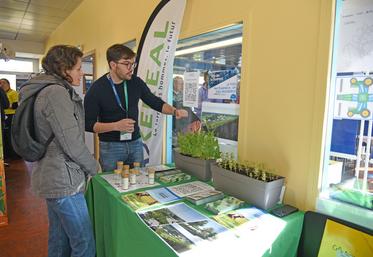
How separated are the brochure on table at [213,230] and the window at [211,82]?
28.7 inches

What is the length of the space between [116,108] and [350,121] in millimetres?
1466

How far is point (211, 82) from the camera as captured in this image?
7.07 feet

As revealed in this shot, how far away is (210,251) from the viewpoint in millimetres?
960

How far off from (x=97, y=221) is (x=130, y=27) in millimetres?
2127

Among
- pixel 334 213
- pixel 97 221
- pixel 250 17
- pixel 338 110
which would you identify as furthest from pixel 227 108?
pixel 97 221

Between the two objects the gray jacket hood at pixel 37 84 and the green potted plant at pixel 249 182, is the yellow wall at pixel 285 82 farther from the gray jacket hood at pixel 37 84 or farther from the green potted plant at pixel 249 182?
the gray jacket hood at pixel 37 84

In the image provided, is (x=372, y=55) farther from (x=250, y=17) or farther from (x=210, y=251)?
(x=210, y=251)

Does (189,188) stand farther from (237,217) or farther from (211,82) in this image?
(211,82)

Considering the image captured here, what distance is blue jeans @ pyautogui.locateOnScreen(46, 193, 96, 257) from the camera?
4.52ft

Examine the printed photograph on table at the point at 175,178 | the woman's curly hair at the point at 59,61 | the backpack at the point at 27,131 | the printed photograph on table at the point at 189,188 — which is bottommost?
the printed photograph on table at the point at 189,188

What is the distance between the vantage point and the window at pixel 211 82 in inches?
75.7

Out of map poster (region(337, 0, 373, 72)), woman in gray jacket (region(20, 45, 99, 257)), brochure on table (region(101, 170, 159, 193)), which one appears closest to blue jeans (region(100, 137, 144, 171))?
brochure on table (region(101, 170, 159, 193))

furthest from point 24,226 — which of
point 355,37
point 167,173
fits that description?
point 355,37

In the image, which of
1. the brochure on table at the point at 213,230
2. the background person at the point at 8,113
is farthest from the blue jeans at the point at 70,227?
the background person at the point at 8,113
